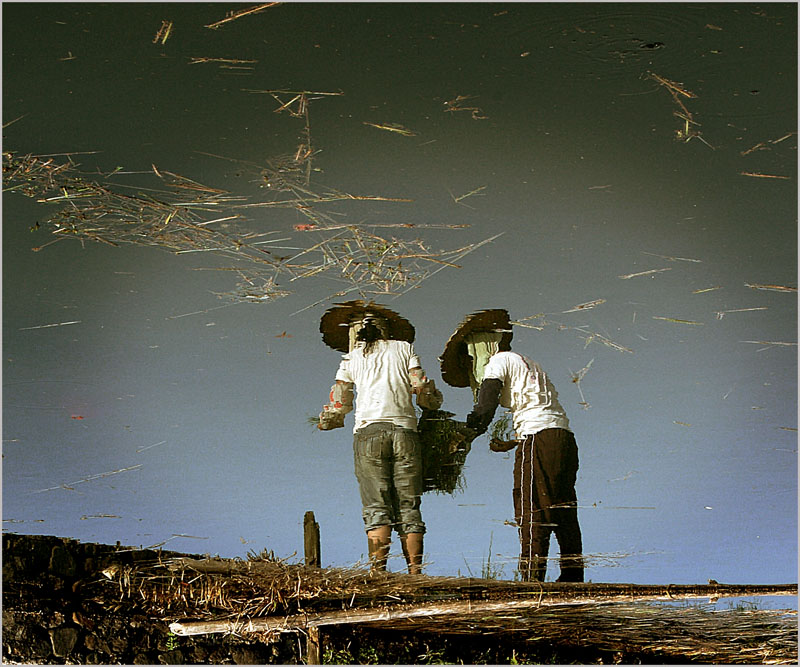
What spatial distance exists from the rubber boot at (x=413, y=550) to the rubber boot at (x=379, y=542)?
0.04m

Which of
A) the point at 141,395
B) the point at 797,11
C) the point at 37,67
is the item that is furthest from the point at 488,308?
the point at 37,67

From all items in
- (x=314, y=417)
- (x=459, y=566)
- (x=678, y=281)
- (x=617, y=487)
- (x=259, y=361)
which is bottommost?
(x=459, y=566)

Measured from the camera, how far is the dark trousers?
6.84 feet

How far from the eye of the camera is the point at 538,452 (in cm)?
210

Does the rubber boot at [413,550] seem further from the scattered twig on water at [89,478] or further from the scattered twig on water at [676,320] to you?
the scattered twig on water at [676,320]

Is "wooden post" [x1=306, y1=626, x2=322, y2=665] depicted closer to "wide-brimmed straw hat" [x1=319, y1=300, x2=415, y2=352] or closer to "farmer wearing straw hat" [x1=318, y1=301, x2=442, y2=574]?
"farmer wearing straw hat" [x1=318, y1=301, x2=442, y2=574]

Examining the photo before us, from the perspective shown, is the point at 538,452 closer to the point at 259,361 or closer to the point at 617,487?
the point at 617,487

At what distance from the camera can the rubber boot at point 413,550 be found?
2062 mm

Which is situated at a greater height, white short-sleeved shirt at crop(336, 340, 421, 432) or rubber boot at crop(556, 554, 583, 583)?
white short-sleeved shirt at crop(336, 340, 421, 432)

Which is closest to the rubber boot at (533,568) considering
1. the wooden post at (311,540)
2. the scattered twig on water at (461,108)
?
the wooden post at (311,540)

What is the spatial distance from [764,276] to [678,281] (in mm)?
240

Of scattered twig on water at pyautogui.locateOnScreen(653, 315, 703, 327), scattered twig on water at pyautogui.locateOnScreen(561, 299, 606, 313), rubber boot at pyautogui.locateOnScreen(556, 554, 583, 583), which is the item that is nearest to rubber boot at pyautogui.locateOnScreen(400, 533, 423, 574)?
rubber boot at pyautogui.locateOnScreen(556, 554, 583, 583)

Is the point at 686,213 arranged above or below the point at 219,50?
below

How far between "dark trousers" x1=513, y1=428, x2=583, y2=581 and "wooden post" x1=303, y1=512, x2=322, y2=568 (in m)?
0.53
